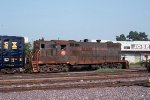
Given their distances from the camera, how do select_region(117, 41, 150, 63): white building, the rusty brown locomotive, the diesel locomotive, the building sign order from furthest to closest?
the building sign → select_region(117, 41, 150, 63): white building → the rusty brown locomotive → the diesel locomotive

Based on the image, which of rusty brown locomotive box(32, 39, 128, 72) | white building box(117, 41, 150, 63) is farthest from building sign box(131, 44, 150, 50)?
rusty brown locomotive box(32, 39, 128, 72)

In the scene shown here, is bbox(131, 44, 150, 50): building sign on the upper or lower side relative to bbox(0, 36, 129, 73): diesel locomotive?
upper

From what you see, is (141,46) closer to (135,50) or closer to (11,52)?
(135,50)

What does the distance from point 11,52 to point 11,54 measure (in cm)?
16

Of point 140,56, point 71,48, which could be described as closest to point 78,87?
point 71,48

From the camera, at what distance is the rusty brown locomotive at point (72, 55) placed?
27.4m

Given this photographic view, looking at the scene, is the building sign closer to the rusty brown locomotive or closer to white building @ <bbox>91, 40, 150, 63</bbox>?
white building @ <bbox>91, 40, 150, 63</bbox>

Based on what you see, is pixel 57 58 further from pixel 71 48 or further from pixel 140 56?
pixel 140 56

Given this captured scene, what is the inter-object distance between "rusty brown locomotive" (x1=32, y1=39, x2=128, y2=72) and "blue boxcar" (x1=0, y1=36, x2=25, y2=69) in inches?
68.2

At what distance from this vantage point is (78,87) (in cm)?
1369

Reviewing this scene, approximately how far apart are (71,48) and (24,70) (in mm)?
5291

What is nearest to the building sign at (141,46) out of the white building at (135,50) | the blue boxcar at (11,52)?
the white building at (135,50)

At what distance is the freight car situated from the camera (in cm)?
2395

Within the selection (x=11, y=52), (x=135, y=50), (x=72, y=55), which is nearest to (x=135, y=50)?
(x=135, y=50)
